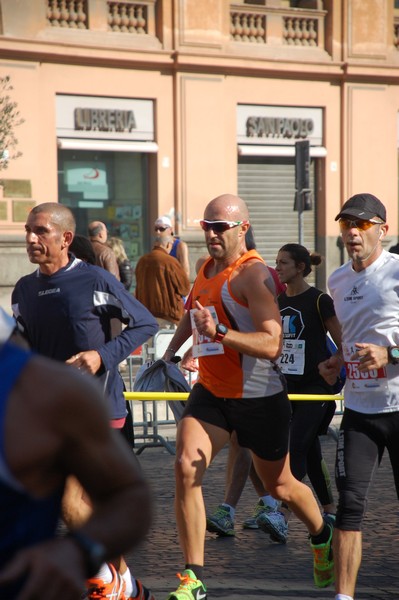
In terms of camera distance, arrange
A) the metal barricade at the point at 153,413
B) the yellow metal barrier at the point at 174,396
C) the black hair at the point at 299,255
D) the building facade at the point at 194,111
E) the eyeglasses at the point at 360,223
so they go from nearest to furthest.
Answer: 1. the eyeglasses at the point at 360,223
2. the yellow metal barrier at the point at 174,396
3. the black hair at the point at 299,255
4. the metal barricade at the point at 153,413
5. the building facade at the point at 194,111

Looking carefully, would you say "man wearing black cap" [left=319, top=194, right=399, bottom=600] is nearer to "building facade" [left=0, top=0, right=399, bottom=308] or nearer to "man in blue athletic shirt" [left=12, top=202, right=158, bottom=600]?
"man in blue athletic shirt" [left=12, top=202, right=158, bottom=600]

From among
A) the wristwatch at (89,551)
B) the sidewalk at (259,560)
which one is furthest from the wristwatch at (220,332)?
the wristwatch at (89,551)

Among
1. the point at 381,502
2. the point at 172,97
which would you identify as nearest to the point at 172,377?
the point at 381,502

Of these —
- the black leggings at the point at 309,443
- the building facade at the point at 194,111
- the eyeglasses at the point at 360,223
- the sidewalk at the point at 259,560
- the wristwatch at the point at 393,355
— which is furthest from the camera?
the building facade at the point at 194,111

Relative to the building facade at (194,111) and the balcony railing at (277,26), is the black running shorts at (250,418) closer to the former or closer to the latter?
the building facade at (194,111)

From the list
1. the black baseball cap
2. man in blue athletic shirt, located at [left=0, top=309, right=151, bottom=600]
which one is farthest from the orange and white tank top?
man in blue athletic shirt, located at [left=0, top=309, right=151, bottom=600]

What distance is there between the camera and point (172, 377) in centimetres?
807

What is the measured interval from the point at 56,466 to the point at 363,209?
3.80 metres

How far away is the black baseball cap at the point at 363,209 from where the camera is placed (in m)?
6.01

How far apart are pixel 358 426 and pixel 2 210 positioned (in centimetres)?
1667

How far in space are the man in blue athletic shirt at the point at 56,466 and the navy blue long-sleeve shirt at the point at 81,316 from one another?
340cm

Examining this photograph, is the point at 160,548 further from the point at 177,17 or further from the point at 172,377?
the point at 177,17

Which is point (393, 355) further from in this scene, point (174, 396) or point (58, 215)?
point (174, 396)

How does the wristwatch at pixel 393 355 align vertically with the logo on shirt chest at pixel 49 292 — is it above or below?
below
